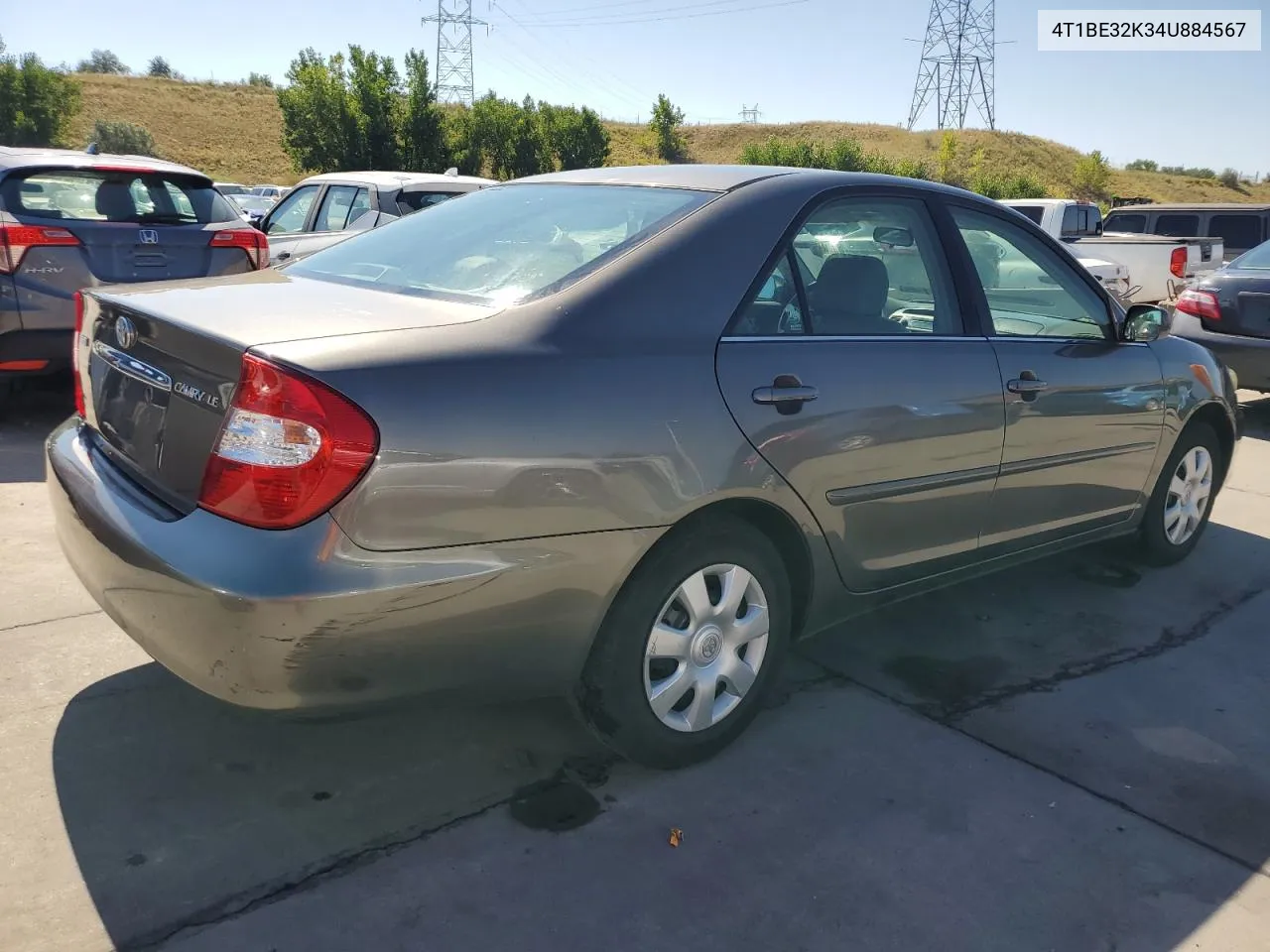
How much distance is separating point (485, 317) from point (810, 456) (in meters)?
1.00

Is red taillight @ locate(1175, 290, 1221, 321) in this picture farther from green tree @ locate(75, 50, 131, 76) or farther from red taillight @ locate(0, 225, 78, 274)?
green tree @ locate(75, 50, 131, 76)

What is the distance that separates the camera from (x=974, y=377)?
3.48 meters

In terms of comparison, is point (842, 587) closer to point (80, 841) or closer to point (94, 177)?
point (80, 841)

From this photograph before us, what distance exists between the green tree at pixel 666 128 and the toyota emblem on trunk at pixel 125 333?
242ft

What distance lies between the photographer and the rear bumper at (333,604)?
2.20m

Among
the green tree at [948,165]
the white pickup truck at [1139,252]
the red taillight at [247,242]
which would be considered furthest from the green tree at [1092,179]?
the red taillight at [247,242]

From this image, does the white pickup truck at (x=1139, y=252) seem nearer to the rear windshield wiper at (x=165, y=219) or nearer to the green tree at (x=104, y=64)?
the rear windshield wiper at (x=165, y=219)

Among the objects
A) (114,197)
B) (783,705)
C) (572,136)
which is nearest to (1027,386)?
(783,705)

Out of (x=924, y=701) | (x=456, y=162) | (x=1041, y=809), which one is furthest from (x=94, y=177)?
(x=456, y=162)

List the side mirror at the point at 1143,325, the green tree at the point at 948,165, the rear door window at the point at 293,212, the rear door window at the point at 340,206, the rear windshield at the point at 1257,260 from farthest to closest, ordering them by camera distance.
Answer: the green tree at the point at 948,165 → the rear door window at the point at 293,212 → the rear door window at the point at 340,206 → the rear windshield at the point at 1257,260 → the side mirror at the point at 1143,325

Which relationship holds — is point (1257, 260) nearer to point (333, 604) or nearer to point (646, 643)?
point (646, 643)

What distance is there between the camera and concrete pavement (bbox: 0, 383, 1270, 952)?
91.7 inches

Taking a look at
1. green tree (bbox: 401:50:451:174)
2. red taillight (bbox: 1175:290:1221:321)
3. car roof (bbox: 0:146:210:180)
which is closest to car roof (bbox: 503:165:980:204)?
car roof (bbox: 0:146:210:180)

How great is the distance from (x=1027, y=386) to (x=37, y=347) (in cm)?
534
